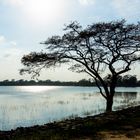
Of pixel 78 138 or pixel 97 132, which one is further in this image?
pixel 97 132

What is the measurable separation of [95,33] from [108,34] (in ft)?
3.30

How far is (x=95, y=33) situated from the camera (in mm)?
26000

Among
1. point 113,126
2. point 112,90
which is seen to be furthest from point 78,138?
point 112,90

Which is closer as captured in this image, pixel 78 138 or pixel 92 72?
pixel 78 138

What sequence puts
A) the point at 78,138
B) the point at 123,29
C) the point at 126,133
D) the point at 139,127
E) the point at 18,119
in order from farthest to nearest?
the point at 18,119
the point at 123,29
the point at 139,127
the point at 126,133
the point at 78,138

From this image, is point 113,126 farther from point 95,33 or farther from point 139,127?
point 95,33

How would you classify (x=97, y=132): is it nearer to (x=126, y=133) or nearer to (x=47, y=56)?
(x=126, y=133)

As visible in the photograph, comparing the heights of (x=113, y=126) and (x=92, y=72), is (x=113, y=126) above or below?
below

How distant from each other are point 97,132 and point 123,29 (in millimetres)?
13523

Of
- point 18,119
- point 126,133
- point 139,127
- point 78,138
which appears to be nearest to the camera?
point 78,138

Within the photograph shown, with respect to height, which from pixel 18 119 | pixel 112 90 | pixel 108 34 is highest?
pixel 108 34

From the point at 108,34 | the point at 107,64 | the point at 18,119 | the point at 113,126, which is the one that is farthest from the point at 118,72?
the point at 113,126

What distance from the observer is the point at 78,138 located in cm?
1255

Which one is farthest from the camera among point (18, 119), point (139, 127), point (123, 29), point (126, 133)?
point (18, 119)
